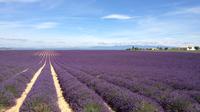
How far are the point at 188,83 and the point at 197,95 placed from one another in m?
3.74

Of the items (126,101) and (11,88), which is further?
(11,88)

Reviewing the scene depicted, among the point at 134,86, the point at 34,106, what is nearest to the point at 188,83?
the point at 134,86

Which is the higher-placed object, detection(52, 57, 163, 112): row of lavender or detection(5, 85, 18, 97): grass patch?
detection(52, 57, 163, 112): row of lavender

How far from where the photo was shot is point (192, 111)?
794 centimetres

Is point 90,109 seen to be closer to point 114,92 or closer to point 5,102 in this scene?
point 114,92

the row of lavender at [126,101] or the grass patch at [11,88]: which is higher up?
the row of lavender at [126,101]

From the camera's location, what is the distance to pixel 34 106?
948 centimetres

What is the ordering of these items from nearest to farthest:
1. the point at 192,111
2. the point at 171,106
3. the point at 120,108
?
the point at 192,111, the point at 171,106, the point at 120,108

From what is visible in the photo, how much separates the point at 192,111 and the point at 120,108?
8.22 feet

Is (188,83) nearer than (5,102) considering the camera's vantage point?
No

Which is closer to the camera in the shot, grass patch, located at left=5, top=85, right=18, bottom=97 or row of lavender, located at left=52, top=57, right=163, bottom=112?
row of lavender, located at left=52, top=57, right=163, bottom=112

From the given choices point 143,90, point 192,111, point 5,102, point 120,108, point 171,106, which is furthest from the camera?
point 143,90

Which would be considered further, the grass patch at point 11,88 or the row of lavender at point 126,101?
the grass patch at point 11,88

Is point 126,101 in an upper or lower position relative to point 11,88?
upper
